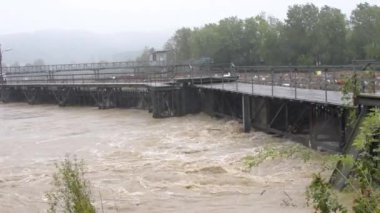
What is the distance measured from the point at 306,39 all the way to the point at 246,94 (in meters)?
43.3

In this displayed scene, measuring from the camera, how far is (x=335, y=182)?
13023mm

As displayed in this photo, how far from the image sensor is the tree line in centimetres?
6456

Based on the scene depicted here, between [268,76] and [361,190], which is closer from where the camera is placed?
[361,190]

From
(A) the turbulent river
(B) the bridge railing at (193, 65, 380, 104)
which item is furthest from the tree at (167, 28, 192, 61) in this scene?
(A) the turbulent river

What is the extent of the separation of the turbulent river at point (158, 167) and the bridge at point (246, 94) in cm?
110

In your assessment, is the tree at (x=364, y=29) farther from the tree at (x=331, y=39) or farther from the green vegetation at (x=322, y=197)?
the green vegetation at (x=322, y=197)

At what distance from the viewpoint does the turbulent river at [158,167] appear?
1455 cm

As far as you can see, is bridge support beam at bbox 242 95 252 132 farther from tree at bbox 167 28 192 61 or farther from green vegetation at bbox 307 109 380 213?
tree at bbox 167 28 192 61

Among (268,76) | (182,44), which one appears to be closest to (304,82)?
(268,76)

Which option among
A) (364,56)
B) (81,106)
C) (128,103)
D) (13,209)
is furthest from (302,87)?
(364,56)

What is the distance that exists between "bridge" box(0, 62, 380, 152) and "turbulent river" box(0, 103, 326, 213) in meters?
1.10

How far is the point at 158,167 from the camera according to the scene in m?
19.4

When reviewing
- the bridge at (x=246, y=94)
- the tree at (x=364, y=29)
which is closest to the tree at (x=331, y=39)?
the tree at (x=364, y=29)

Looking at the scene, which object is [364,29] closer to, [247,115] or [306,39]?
[306,39]
